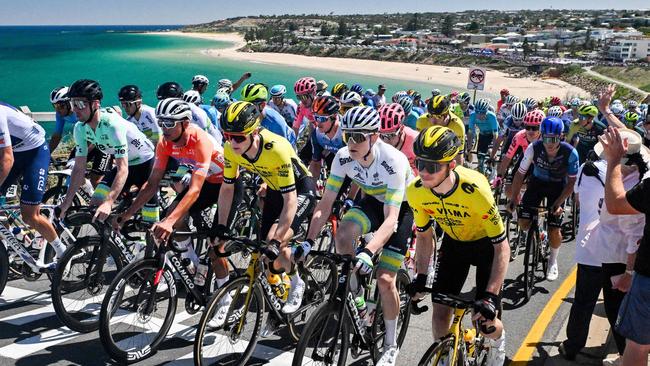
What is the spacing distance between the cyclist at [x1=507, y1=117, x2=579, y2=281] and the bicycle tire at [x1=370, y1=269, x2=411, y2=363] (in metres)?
2.55

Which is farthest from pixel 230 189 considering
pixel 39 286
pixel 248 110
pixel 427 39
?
pixel 427 39

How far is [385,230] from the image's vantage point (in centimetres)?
473

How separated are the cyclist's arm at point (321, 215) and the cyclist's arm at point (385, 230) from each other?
55 cm

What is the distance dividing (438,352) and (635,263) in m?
1.48

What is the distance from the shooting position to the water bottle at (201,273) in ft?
18.6

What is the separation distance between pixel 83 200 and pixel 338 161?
5.37m

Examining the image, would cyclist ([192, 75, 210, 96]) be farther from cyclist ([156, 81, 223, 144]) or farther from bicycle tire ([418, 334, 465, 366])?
bicycle tire ([418, 334, 465, 366])

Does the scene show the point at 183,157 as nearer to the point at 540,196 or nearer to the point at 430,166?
the point at 430,166

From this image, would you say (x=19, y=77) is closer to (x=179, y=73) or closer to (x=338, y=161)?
(x=179, y=73)

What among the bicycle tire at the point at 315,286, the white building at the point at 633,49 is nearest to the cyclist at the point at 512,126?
the bicycle tire at the point at 315,286

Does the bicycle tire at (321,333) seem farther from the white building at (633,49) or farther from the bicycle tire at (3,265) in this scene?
the white building at (633,49)

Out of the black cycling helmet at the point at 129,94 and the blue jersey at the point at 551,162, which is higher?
the black cycling helmet at the point at 129,94

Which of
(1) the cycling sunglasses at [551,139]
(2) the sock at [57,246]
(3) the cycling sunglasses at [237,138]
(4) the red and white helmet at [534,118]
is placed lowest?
(2) the sock at [57,246]

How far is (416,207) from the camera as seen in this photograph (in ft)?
14.4
